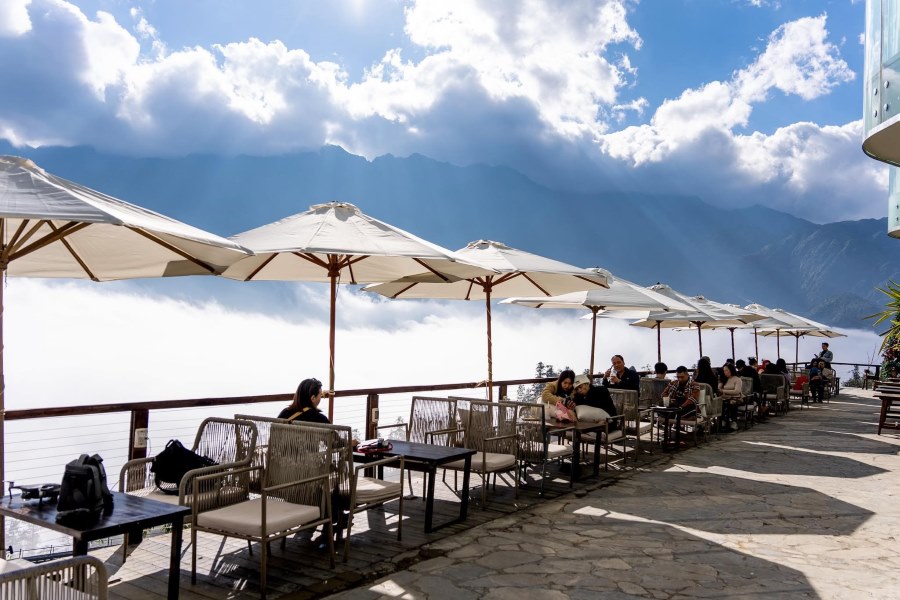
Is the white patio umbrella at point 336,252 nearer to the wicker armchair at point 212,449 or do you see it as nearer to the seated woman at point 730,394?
the wicker armchair at point 212,449

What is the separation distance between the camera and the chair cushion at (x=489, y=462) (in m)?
5.79

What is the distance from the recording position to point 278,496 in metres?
4.53

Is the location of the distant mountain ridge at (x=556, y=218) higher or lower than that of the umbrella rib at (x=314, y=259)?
higher

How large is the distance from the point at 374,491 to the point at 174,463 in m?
1.37

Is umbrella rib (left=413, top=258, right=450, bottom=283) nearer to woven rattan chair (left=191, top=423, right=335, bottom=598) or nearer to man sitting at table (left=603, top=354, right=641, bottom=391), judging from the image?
woven rattan chair (left=191, top=423, right=335, bottom=598)

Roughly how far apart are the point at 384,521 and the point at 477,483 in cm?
172

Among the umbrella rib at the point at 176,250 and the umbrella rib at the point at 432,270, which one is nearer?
the umbrella rib at the point at 176,250

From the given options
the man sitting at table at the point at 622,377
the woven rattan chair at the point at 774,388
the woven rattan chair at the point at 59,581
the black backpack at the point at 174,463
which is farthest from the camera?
the woven rattan chair at the point at 774,388

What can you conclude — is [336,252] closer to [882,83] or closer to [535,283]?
[535,283]

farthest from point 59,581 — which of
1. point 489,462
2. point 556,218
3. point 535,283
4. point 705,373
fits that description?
point 556,218

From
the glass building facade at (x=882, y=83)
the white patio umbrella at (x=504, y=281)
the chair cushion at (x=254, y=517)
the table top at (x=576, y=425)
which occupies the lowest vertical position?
the chair cushion at (x=254, y=517)

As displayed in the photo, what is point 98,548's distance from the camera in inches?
185

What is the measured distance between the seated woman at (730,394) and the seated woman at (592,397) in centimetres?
462

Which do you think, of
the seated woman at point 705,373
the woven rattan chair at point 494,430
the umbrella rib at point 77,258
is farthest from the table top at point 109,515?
the seated woman at point 705,373
